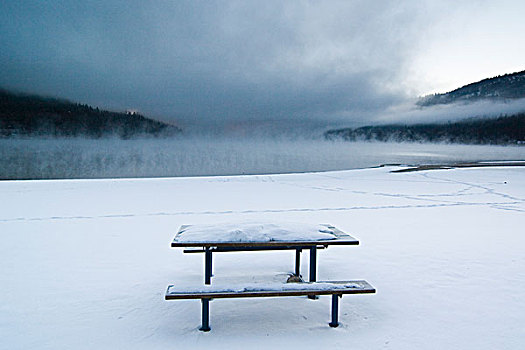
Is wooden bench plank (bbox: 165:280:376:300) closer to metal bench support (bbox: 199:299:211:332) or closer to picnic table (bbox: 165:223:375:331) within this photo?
picnic table (bbox: 165:223:375:331)

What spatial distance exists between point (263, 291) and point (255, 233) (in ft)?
2.33

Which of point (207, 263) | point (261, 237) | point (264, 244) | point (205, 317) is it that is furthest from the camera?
point (207, 263)

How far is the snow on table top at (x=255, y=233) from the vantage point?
3672mm

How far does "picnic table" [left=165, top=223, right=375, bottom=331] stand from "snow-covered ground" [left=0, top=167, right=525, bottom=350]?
376 millimetres

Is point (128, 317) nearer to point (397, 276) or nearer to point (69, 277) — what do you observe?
point (69, 277)

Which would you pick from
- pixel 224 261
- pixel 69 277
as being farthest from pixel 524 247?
pixel 69 277

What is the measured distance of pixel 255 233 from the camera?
3.78 metres

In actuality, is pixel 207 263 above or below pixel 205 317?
above

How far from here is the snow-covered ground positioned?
329cm

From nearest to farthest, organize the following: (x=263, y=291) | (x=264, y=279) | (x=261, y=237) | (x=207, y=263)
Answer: (x=263, y=291)
(x=261, y=237)
(x=207, y=263)
(x=264, y=279)

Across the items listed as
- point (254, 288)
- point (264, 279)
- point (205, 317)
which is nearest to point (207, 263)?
point (264, 279)

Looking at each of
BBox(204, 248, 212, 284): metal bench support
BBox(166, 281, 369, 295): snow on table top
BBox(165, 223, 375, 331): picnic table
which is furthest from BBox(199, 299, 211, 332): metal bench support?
BBox(204, 248, 212, 284): metal bench support

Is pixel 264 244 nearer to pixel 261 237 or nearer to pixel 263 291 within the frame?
pixel 261 237

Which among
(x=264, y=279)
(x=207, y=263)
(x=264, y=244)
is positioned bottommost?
(x=264, y=279)
